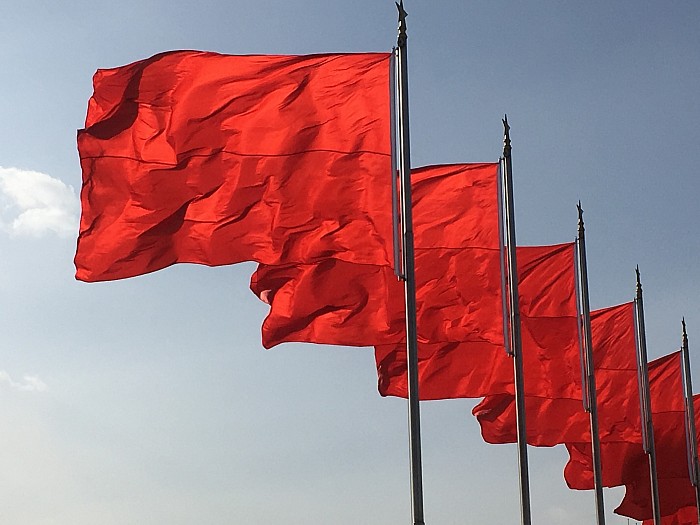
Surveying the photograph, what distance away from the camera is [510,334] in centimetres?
2814

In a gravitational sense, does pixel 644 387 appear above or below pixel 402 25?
below

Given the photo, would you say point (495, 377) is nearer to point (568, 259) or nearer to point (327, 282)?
point (568, 259)

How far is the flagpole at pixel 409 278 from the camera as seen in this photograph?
65.5 feet

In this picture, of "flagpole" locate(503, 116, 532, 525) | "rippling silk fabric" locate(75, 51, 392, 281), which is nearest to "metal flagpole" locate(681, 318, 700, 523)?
"flagpole" locate(503, 116, 532, 525)

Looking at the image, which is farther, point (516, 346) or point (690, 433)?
point (690, 433)

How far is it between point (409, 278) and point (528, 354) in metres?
12.9

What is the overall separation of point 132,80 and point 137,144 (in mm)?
1243

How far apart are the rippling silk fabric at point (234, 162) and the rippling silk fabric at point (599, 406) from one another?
13.3 meters

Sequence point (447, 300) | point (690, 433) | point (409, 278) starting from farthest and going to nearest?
point (690, 433), point (447, 300), point (409, 278)

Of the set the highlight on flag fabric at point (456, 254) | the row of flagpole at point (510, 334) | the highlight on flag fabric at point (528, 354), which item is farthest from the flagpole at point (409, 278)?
the highlight on flag fabric at point (528, 354)

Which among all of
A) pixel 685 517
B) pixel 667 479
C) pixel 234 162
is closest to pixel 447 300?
pixel 234 162

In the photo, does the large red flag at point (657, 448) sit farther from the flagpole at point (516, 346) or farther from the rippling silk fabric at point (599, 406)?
the flagpole at point (516, 346)

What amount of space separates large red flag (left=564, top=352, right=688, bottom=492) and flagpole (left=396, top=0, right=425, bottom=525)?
19.2 meters

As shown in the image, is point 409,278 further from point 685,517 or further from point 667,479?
point 685,517
